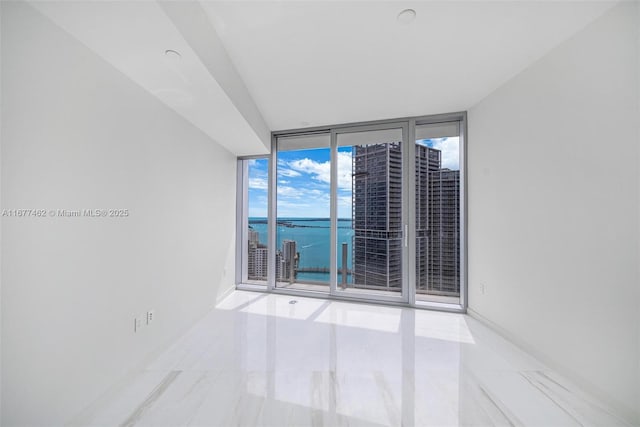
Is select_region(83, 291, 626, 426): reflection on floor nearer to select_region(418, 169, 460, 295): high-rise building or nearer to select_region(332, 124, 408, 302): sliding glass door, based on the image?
select_region(418, 169, 460, 295): high-rise building

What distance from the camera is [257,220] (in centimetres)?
362

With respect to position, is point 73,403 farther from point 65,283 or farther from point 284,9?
point 284,9

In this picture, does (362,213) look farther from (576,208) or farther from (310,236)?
(576,208)

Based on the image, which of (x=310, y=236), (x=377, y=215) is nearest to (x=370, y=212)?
(x=377, y=215)

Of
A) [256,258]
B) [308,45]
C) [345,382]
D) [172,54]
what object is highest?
[308,45]

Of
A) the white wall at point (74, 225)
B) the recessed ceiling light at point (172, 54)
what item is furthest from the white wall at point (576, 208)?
the white wall at point (74, 225)

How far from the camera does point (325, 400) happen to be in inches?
55.9

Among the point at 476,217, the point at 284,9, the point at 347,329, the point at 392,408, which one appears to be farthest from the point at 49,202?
the point at 476,217

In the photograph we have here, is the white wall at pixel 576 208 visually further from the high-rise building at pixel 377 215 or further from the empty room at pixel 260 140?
the high-rise building at pixel 377 215

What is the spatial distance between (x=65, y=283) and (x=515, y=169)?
3.52 meters

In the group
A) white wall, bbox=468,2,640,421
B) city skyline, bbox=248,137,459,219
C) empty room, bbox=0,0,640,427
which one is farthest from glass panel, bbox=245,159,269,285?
white wall, bbox=468,2,640,421

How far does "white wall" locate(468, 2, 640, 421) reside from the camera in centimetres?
133

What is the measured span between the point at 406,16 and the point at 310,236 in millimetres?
2753

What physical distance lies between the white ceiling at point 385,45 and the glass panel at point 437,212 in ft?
1.87
